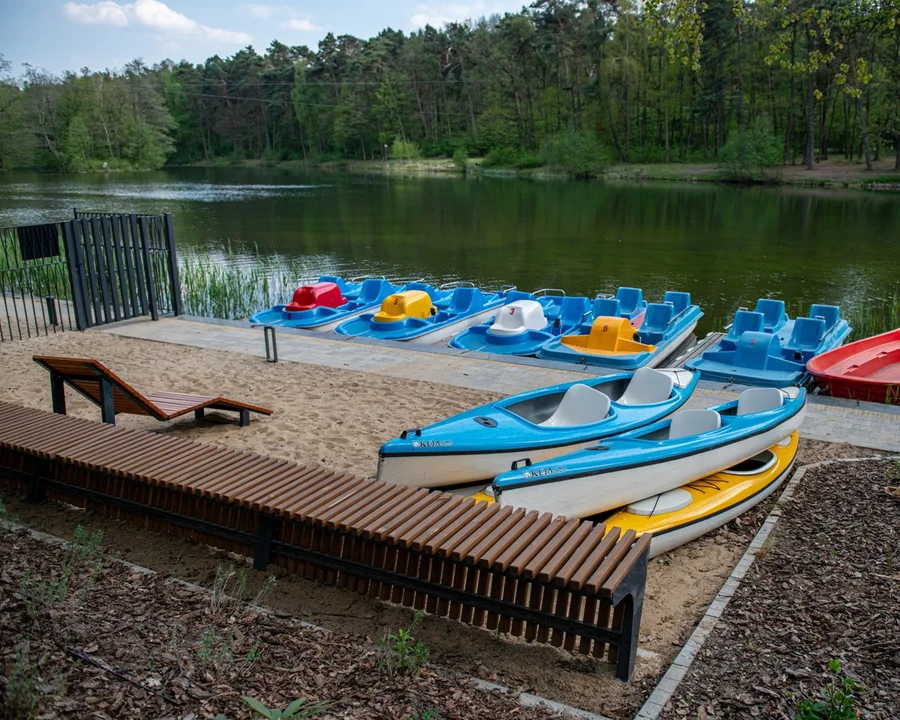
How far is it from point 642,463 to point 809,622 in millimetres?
1446

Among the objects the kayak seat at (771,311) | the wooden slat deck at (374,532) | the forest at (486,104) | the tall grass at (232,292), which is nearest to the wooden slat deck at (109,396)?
the wooden slat deck at (374,532)

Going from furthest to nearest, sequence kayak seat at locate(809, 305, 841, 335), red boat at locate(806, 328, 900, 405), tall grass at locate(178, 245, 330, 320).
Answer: tall grass at locate(178, 245, 330, 320), kayak seat at locate(809, 305, 841, 335), red boat at locate(806, 328, 900, 405)

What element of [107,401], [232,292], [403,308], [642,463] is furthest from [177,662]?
[232,292]

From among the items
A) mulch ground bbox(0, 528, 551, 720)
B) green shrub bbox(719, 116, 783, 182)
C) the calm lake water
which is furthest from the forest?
mulch ground bbox(0, 528, 551, 720)

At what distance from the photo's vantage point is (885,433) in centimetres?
754

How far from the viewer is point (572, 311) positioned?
566 inches

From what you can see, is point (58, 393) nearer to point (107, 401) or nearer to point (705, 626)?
point (107, 401)

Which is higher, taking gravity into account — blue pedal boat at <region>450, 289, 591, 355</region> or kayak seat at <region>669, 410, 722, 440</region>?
kayak seat at <region>669, 410, 722, 440</region>

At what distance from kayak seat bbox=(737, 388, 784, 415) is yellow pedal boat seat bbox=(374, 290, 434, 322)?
319 inches

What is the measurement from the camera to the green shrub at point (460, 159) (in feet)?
232

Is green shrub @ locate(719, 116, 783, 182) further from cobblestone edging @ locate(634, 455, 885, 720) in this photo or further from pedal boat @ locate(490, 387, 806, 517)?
cobblestone edging @ locate(634, 455, 885, 720)

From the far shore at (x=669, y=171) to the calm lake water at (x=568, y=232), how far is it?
328 centimetres

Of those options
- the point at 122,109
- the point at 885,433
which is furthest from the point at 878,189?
the point at 122,109

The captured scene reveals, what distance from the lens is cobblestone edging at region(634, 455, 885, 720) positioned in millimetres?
3331
